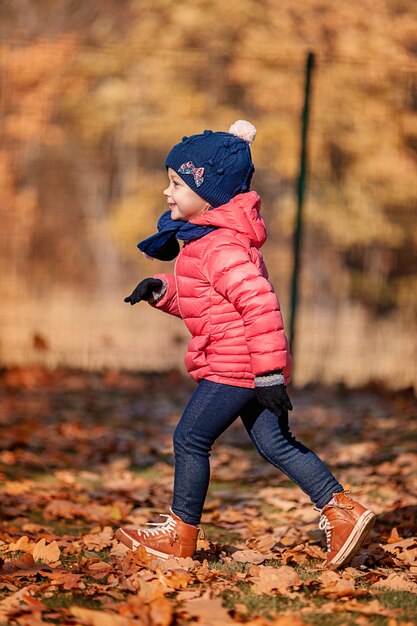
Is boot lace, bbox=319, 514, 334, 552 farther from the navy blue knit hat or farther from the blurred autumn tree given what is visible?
the blurred autumn tree

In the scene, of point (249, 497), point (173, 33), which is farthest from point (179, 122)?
point (249, 497)

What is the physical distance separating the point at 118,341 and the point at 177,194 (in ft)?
24.2

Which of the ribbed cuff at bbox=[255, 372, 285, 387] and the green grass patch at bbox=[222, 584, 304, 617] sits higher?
the ribbed cuff at bbox=[255, 372, 285, 387]

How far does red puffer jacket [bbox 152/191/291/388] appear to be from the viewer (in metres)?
4.14

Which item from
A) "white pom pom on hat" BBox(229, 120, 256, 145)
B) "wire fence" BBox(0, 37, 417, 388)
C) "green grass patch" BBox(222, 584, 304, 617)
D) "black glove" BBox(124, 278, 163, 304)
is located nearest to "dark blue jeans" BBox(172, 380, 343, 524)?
"black glove" BBox(124, 278, 163, 304)

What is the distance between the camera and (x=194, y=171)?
14.5ft

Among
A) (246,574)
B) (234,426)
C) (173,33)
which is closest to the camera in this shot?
(246,574)

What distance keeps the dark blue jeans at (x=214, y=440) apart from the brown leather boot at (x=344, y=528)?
0.21 ft

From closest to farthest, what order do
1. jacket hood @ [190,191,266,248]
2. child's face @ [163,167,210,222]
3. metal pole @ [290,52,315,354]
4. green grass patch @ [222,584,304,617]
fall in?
green grass patch @ [222,584,304,617], jacket hood @ [190,191,266,248], child's face @ [163,167,210,222], metal pole @ [290,52,315,354]

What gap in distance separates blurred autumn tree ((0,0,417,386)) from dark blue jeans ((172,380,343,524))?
6845mm

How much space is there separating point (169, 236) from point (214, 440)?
0.88 metres

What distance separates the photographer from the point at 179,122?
15.9 m

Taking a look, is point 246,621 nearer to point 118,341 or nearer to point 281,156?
point 118,341

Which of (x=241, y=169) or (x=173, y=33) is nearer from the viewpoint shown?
(x=241, y=169)
